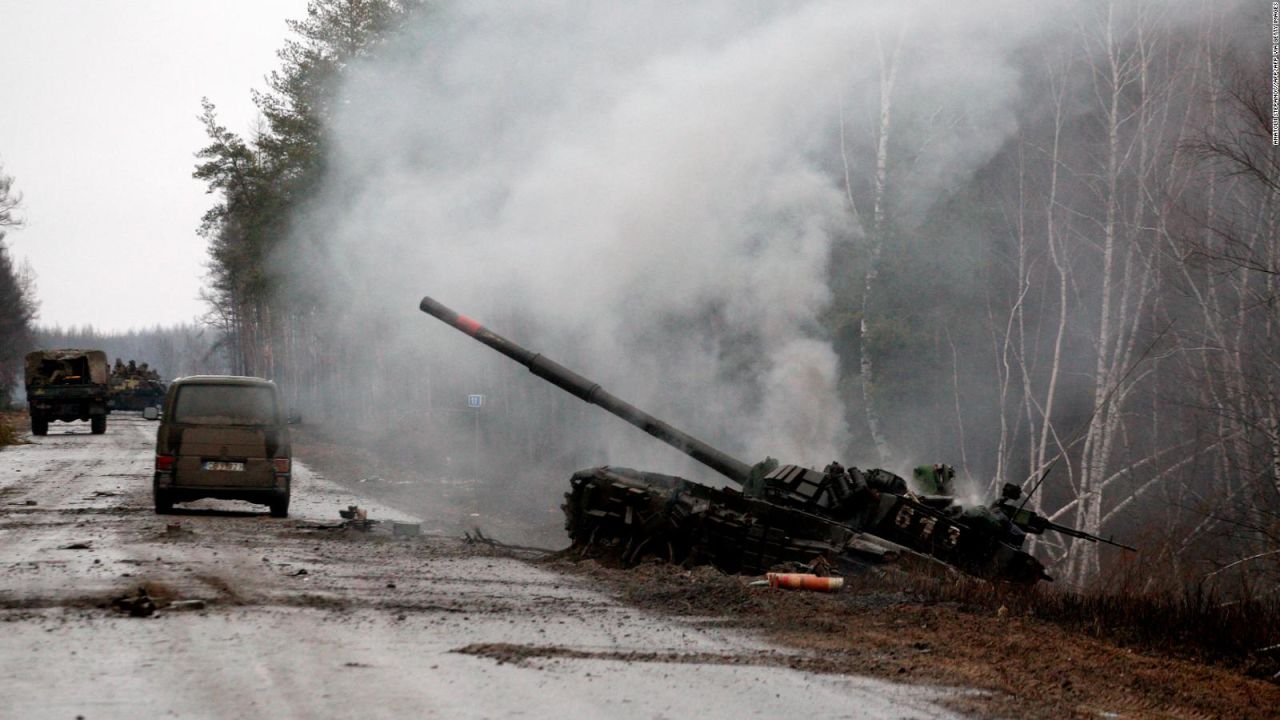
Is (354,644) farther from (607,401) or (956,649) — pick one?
(607,401)

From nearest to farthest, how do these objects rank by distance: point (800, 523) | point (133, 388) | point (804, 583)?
point (804, 583) < point (800, 523) < point (133, 388)

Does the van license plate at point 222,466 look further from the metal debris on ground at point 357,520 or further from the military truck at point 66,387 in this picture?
the military truck at point 66,387

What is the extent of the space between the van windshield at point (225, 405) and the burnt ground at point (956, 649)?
19.0 feet

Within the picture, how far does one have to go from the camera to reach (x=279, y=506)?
637 inches

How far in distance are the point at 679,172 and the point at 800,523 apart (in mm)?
8932

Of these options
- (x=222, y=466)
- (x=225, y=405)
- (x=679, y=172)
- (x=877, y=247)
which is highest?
(x=679, y=172)

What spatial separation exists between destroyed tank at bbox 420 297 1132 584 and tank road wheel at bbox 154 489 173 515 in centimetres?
567

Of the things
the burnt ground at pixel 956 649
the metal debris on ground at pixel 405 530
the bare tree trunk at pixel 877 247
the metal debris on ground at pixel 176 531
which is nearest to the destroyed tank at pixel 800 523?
the burnt ground at pixel 956 649

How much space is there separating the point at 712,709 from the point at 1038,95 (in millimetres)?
23159

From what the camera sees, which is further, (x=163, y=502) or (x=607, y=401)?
(x=163, y=502)

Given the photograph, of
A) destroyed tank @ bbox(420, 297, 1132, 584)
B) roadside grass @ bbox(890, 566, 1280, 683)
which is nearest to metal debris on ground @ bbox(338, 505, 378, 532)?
destroyed tank @ bbox(420, 297, 1132, 584)

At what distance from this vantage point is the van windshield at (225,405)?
1591 cm

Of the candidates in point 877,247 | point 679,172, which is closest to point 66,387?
point 679,172

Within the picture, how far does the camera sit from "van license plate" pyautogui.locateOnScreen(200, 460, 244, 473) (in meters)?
15.7
